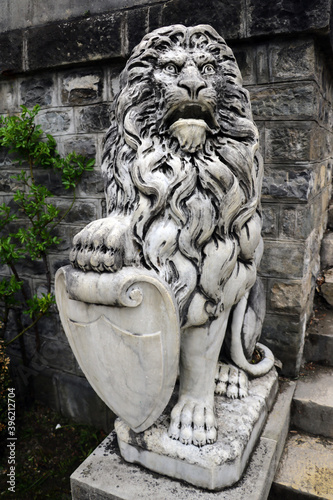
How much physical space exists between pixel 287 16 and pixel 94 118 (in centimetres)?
130

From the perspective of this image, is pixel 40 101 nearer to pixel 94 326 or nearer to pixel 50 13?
pixel 50 13

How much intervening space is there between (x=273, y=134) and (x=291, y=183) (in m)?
0.29

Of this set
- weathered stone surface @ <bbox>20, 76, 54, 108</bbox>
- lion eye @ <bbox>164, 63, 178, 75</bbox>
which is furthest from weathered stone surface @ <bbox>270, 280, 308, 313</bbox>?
weathered stone surface @ <bbox>20, 76, 54, 108</bbox>

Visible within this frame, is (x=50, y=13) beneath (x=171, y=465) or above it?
above

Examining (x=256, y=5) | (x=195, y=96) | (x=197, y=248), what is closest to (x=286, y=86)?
(x=256, y=5)

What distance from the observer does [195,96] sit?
125cm

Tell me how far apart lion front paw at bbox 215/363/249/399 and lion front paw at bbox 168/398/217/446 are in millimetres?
221

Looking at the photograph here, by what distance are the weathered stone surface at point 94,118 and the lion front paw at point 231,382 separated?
5.67 ft

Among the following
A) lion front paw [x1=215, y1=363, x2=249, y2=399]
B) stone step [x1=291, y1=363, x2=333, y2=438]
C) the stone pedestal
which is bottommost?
stone step [x1=291, y1=363, x2=333, y2=438]

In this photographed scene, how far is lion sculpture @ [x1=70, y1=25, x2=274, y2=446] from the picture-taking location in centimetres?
127

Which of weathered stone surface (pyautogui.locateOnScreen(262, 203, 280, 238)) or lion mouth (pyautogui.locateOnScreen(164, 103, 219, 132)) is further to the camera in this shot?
weathered stone surface (pyautogui.locateOnScreen(262, 203, 280, 238))

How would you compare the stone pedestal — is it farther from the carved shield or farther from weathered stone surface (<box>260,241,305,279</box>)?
weathered stone surface (<box>260,241,305,279</box>)

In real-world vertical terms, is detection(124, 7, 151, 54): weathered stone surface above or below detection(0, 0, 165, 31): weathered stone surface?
below

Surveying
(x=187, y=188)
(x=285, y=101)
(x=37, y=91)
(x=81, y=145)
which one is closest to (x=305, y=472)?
(x=187, y=188)
